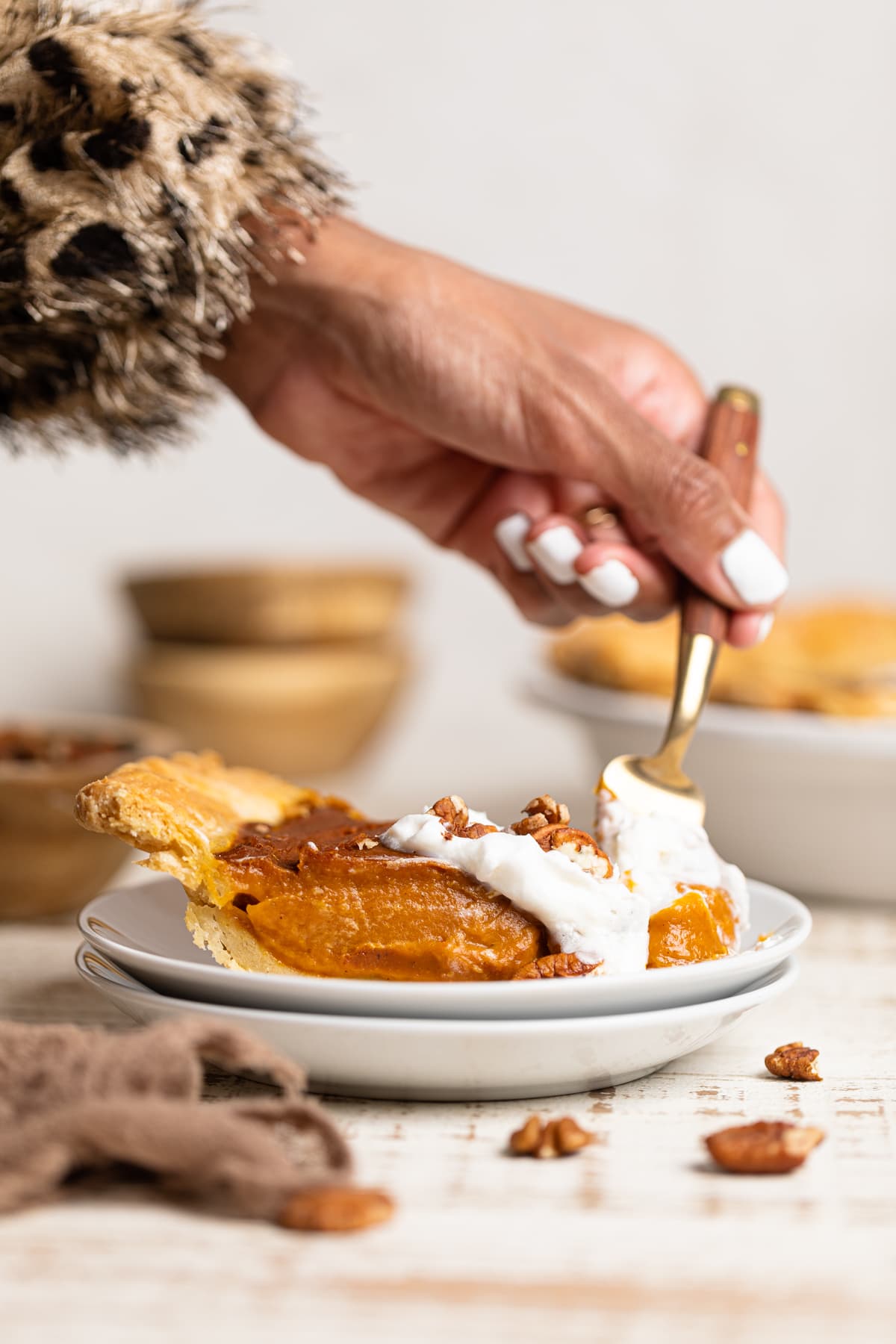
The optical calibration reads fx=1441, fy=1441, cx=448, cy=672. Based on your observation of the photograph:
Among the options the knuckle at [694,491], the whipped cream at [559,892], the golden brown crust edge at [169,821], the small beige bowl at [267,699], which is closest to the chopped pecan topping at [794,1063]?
the whipped cream at [559,892]

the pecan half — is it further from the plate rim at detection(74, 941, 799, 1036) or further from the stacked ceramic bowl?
the stacked ceramic bowl

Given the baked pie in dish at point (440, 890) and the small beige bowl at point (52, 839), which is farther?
the small beige bowl at point (52, 839)

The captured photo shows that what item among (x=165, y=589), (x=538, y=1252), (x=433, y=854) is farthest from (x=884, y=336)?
(x=538, y=1252)

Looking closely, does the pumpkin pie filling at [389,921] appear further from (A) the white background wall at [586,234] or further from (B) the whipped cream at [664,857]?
(A) the white background wall at [586,234]

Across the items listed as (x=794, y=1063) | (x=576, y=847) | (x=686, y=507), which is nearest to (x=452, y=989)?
(x=576, y=847)

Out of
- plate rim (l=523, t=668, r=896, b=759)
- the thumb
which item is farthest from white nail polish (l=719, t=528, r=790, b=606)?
plate rim (l=523, t=668, r=896, b=759)

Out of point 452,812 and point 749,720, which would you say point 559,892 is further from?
point 749,720
